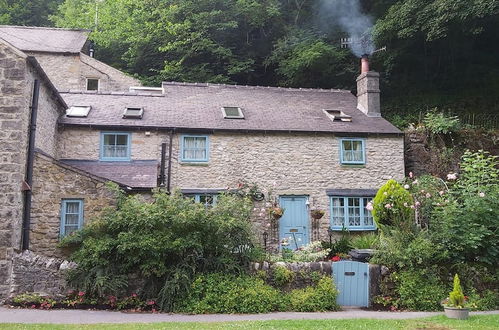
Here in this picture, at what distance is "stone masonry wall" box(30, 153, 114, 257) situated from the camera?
39.7 ft

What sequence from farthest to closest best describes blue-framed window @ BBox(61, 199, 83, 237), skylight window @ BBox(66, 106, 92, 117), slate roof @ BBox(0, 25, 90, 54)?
slate roof @ BBox(0, 25, 90, 54), skylight window @ BBox(66, 106, 92, 117), blue-framed window @ BBox(61, 199, 83, 237)

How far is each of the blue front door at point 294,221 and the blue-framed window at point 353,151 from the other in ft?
8.20

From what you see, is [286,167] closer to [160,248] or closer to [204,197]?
[204,197]

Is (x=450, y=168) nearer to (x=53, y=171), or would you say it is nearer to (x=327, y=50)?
(x=327, y=50)

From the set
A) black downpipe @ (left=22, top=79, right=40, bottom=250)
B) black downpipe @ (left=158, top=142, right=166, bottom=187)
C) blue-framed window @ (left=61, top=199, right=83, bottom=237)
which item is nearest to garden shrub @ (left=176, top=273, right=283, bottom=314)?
blue-framed window @ (left=61, top=199, right=83, bottom=237)

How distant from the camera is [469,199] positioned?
11383mm

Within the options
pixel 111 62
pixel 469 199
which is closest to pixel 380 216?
pixel 469 199

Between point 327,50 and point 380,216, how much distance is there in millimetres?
16521

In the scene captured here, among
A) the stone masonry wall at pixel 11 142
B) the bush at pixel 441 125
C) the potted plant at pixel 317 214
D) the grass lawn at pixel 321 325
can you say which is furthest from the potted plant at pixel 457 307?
the bush at pixel 441 125

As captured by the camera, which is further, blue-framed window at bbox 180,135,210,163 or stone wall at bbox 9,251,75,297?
blue-framed window at bbox 180,135,210,163

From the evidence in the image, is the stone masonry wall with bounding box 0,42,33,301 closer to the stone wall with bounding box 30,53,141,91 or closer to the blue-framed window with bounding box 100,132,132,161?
the blue-framed window with bounding box 100,132,132,161

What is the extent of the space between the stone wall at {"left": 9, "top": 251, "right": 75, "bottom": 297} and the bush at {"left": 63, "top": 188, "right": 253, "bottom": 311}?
41cm

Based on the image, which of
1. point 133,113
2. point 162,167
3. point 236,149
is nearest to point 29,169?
point 162,167

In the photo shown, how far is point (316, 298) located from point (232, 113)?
992 centimetres
